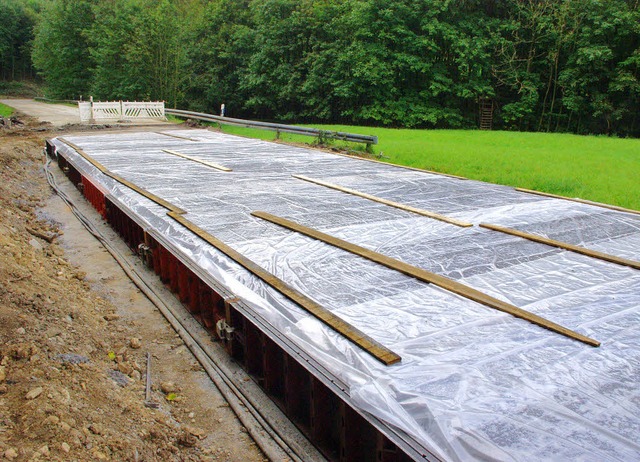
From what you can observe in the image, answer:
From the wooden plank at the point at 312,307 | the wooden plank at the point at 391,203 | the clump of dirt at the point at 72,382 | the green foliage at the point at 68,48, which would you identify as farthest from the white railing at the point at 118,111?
the wooden plank at the point at 312,307

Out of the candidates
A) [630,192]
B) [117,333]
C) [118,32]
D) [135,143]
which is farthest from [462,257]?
[118,32]

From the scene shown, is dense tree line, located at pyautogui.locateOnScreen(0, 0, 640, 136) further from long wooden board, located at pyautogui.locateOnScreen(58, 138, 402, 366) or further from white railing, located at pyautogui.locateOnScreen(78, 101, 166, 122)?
long wooden board, located at pyautogui.locateOnScreen(58, 138, 402, 366)

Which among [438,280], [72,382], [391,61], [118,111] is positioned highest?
[391,61]

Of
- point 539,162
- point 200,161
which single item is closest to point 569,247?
point 200,161

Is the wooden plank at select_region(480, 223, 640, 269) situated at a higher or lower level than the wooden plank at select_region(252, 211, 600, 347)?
higher

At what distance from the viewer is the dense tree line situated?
30.7 m

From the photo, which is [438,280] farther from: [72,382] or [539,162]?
[539,162]

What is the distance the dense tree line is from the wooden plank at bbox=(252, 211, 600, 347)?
92.6 ft

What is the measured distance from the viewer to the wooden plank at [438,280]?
13.9ft

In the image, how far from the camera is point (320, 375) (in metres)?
3.89

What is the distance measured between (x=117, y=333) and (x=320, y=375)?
3234 mm

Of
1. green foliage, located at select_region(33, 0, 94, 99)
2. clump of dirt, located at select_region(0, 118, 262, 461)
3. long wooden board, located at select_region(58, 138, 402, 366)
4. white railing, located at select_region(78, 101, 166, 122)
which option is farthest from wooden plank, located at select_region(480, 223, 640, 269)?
green foliage, located at select_region(33, 0, 94, 99)

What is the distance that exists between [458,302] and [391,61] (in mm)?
32993

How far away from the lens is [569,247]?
247 inches
